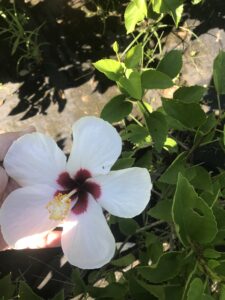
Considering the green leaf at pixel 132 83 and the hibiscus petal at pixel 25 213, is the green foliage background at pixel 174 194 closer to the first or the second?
the green leaf at pixel 132 83

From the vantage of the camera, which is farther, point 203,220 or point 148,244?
point 148,244

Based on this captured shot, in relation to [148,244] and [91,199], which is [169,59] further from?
[148,244]

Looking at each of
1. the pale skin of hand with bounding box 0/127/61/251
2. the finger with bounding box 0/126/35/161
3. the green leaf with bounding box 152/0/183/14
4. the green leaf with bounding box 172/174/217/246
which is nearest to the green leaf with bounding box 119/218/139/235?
the pale skin of hand with bounding box 0/127/61/251

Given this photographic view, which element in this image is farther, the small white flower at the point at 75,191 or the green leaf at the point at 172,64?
the green leaf at the point at 172,64

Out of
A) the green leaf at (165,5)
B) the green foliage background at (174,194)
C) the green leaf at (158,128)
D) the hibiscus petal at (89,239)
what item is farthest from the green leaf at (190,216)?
the green leaf at (165,5)

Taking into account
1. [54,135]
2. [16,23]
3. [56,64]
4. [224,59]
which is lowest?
[54,135]

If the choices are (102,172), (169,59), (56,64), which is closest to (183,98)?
(169,59)

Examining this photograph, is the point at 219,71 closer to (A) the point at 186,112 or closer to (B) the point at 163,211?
(A) the point at 186,112
